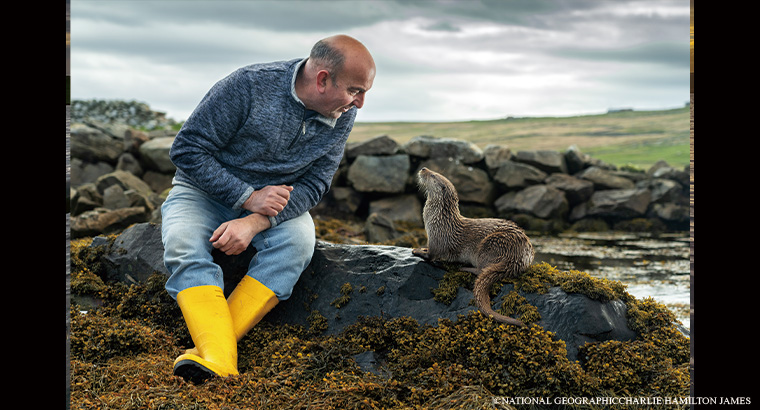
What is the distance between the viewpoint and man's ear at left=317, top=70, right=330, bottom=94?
445 cm

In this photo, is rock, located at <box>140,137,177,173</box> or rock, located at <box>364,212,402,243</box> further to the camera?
rock, located at <box>140,137,177,173</box>

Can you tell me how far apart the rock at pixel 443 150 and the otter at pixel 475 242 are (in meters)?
9.92

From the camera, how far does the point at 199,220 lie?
15.6ft

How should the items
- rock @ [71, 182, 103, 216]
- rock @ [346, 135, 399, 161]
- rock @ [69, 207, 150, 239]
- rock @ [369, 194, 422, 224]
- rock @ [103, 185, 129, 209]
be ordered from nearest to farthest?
rock @ [69, 207, 150, 239] < rock @ [71, 182, 103, 216] < rock @ [103, 185, 129, 209] < rock @ [369, 194, 422, 224] < rock @ [346, 135, 399, 161]

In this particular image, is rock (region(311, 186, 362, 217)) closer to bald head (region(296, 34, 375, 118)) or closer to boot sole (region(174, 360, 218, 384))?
bald head (region(296, 34, 375, 118))

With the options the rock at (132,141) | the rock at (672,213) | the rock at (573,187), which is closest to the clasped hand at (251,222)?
the rock at (573,187)

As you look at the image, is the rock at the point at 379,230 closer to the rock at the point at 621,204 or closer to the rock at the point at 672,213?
the rock at the point at 621,204

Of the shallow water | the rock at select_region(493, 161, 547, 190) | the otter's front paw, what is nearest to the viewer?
the otter's front paw

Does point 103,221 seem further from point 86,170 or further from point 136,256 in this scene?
point 86,170

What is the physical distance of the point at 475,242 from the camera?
15.7ft

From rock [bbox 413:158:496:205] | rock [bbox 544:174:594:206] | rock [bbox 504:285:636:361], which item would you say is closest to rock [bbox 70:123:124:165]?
rock [bbox 413:158:496:205]

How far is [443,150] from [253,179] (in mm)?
10523

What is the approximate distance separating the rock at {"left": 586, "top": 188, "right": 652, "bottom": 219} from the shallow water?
691mm
